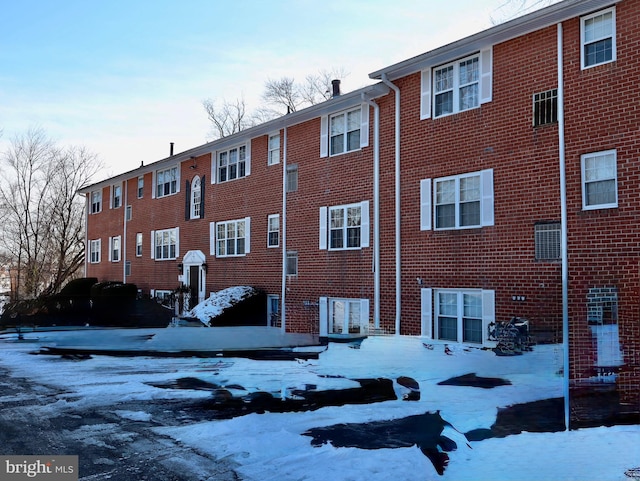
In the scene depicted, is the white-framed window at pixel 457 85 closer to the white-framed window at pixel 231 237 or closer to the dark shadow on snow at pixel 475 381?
the dark shadow on snow at pixel 475 381

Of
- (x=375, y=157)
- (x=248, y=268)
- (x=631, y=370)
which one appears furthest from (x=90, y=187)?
(x=631, y=370)

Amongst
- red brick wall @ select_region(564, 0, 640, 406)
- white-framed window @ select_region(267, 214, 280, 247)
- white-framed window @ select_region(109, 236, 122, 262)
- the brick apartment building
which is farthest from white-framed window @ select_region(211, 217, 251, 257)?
red brick wall @ select_region(564, 0, 640, 406)

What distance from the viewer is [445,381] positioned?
35.7ft

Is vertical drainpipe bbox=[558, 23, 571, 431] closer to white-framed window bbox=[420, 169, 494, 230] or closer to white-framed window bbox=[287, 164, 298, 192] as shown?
white-framed window bbox=[420, 169, 494, 230]

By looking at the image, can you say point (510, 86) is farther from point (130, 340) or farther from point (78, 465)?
point (130, 340)

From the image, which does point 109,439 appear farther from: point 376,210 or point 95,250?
point 95,250

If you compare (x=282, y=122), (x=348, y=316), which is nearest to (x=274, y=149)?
(x=282, y=122)

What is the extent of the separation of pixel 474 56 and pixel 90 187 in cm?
2613

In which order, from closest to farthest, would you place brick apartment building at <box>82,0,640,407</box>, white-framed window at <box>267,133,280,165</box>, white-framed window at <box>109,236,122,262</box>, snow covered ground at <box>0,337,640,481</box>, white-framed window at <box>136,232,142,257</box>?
1. snow covered ground at <box>0,337,640,481</box>
2. brick apartment building at <box>82,0,640,407</box>
3. white-framed window at <box>267,133,280,165</box>
4. white-framed window at <box>136,232,142,257</box>
5. white-framed window at <box>109,236,122,262</box>

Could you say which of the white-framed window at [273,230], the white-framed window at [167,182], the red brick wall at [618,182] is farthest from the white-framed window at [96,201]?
the red brick wall at [618,182]

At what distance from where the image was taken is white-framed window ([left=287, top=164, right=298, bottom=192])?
59.3 feet

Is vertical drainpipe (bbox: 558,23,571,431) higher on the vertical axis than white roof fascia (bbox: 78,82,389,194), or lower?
lower

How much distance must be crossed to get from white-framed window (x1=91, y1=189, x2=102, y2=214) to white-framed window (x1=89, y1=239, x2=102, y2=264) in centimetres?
178

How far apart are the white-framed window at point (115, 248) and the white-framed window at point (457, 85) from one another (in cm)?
2049
